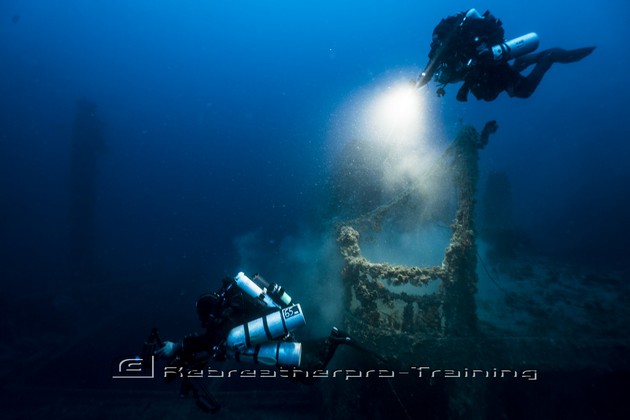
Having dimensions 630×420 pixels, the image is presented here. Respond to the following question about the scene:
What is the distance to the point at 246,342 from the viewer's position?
3.88 metres

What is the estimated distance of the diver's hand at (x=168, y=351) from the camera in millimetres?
3770

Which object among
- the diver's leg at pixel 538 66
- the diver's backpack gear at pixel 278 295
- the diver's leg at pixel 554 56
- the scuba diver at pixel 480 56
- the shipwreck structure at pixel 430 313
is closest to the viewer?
the diver's backpack gear at pixel 278 295

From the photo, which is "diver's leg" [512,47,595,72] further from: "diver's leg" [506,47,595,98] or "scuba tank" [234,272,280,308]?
"scuba tank" [234,272,280,308]

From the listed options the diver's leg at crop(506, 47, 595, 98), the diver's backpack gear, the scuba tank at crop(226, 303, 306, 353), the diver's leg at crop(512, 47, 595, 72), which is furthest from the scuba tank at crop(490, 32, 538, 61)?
the scuba tank at crop(226, 303, 306, 353)

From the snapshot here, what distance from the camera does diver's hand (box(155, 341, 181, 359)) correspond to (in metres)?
3.77

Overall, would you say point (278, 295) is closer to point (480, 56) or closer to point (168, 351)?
point (168, 351)

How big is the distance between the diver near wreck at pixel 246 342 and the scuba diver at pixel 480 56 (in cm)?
535

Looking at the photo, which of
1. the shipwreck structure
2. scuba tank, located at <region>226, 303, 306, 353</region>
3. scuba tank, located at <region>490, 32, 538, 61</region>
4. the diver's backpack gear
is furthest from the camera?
scuba tank, located at <region>490, 32, 538, 61</region>

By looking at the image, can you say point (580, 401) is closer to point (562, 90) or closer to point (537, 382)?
point (537, 382)

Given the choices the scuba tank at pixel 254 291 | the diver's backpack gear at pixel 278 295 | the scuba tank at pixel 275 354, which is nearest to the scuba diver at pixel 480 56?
the diver's backpack gear at pixel 278 295

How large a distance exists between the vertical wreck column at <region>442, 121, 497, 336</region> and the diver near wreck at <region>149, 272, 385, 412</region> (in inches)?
96.8

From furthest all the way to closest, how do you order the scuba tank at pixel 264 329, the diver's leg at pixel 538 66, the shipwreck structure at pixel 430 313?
the diver's leg at pixel 538 66 < the shipwreck structure at pixel 430 313 < the scuba tank at pixel 264 329

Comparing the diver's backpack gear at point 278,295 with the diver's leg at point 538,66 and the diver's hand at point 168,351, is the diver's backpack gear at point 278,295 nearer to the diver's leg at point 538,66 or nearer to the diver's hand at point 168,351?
the diver's hand at point 168,351

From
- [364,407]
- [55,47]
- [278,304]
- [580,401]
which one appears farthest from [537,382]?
[55,47]
